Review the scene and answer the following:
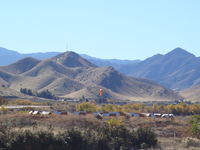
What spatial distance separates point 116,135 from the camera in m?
50.1

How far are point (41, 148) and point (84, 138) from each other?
5.42 meters

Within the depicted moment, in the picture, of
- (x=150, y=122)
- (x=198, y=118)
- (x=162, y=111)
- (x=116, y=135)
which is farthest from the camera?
(x=162, y=111)

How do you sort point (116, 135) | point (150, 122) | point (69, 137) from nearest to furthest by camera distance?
point (69, 137)
point (116, 135)
point (150, 122)

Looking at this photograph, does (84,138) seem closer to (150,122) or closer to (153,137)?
(153,137)

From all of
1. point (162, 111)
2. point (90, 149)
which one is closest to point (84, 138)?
point (90, 149)

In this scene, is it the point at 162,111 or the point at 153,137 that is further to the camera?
the point at 162,111

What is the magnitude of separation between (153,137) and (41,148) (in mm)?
15777

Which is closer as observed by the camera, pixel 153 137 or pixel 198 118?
pixel 153 137

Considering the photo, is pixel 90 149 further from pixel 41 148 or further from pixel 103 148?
pixel 41 148

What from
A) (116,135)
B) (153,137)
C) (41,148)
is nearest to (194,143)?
(153,137)

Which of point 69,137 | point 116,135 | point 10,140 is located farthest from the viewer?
point 116,135

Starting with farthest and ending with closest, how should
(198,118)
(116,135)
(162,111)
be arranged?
(162,111)
(198,118)
(116,135)

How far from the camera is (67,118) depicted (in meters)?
82.1

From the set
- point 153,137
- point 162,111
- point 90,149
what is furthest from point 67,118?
point 162,111
